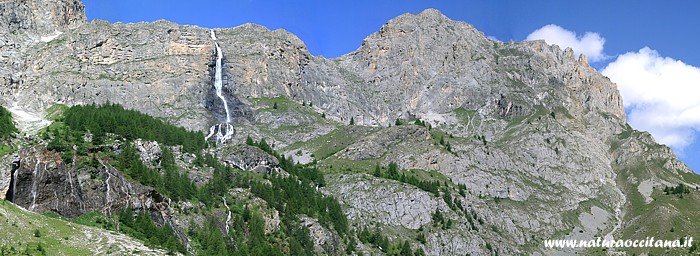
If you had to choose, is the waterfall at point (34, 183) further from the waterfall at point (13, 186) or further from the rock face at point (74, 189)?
the waterfall at point (13, 186)

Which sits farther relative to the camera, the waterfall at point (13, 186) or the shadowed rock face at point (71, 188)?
the shadowed rock face at point (71, 188)

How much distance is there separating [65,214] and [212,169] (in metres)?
70.9

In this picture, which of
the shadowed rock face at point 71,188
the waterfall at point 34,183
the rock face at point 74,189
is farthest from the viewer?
the shadowed rock face at point 71,188

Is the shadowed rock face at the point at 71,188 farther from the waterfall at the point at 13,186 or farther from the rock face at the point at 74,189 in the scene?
the waterfall at the point at 13,186

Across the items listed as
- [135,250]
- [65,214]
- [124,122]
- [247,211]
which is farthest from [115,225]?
[124,122]

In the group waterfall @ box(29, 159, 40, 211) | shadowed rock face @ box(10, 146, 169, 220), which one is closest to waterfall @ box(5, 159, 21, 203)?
shadowed rock face @ box(10, 146, 169, 220)

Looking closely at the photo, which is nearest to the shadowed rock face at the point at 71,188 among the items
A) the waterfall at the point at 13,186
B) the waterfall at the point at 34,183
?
the waterfall at the point at 34,183

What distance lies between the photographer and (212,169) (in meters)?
193

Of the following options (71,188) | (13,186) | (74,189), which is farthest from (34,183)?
(74,189)

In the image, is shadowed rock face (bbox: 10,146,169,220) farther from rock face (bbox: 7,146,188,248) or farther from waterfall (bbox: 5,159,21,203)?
waterfall (bbox: 5,159,21,203)

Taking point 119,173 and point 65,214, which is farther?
point 119,173

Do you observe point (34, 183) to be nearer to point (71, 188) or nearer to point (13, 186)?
point (13, 186)

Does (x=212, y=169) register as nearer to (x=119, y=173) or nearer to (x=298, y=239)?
(x=298, y=239)

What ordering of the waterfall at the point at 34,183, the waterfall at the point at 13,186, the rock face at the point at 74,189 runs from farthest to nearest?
the rock face at the point at 74,189, the waterfall at the point at 34,183, the waterfall at the point at 13,186
